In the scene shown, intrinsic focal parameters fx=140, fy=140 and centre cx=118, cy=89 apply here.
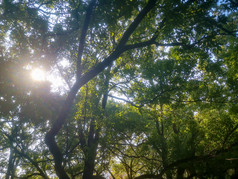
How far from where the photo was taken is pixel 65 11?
793cm

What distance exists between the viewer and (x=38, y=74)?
1041 centimetres

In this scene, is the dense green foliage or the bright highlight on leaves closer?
the dense green foliage

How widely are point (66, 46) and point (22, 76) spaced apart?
4288 mm

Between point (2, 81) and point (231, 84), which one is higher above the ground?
point (2, 81)

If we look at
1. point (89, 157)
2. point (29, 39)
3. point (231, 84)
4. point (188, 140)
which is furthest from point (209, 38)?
point (29, 39)

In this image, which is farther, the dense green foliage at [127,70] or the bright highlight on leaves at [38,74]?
the bright highlight on leaves at [38,74]

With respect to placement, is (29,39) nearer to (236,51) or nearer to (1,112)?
(1,112)

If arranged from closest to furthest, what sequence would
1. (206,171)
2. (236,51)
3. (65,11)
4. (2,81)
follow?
1. (206,171)
2. (65,11)
3. (236,51)
4. (2,81)

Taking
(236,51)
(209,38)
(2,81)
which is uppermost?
(2,81)

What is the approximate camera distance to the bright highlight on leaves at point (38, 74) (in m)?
9.95

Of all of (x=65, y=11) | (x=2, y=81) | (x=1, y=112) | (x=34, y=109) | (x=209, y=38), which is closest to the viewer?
(x=209, y=38)

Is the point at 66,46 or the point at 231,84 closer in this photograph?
the point at 231,84

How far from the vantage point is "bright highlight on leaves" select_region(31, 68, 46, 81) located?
9.95 m

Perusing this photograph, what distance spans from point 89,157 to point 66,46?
689 cm
